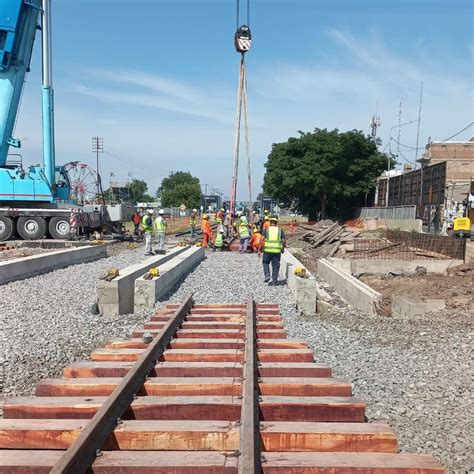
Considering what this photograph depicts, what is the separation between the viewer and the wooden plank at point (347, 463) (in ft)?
9.27

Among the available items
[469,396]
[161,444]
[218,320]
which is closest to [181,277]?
[218,320]

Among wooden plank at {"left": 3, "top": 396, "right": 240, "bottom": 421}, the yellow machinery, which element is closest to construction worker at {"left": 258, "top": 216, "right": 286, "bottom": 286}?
wooden plank at {"left": 3, "top": 396, "right": 240, "bottom": 421}

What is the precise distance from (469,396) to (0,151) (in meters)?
20.7

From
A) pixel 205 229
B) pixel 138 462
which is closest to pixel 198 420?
pixel 138 462

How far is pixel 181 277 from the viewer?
1246 cm

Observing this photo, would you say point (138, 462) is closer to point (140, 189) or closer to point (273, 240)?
point (273, 240)

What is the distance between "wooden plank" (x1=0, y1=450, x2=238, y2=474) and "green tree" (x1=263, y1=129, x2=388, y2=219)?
44122 millimetres

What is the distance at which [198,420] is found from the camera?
3.63m

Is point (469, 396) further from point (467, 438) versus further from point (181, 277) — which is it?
point (181, 277)

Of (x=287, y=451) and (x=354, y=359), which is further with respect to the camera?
(x=354, y=359)

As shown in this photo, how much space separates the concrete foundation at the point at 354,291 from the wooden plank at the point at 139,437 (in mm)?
7856

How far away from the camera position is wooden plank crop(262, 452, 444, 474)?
2.83m

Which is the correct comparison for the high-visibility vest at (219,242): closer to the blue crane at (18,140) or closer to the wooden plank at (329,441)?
the blue crane at (18,140)

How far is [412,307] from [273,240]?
3.35 m
